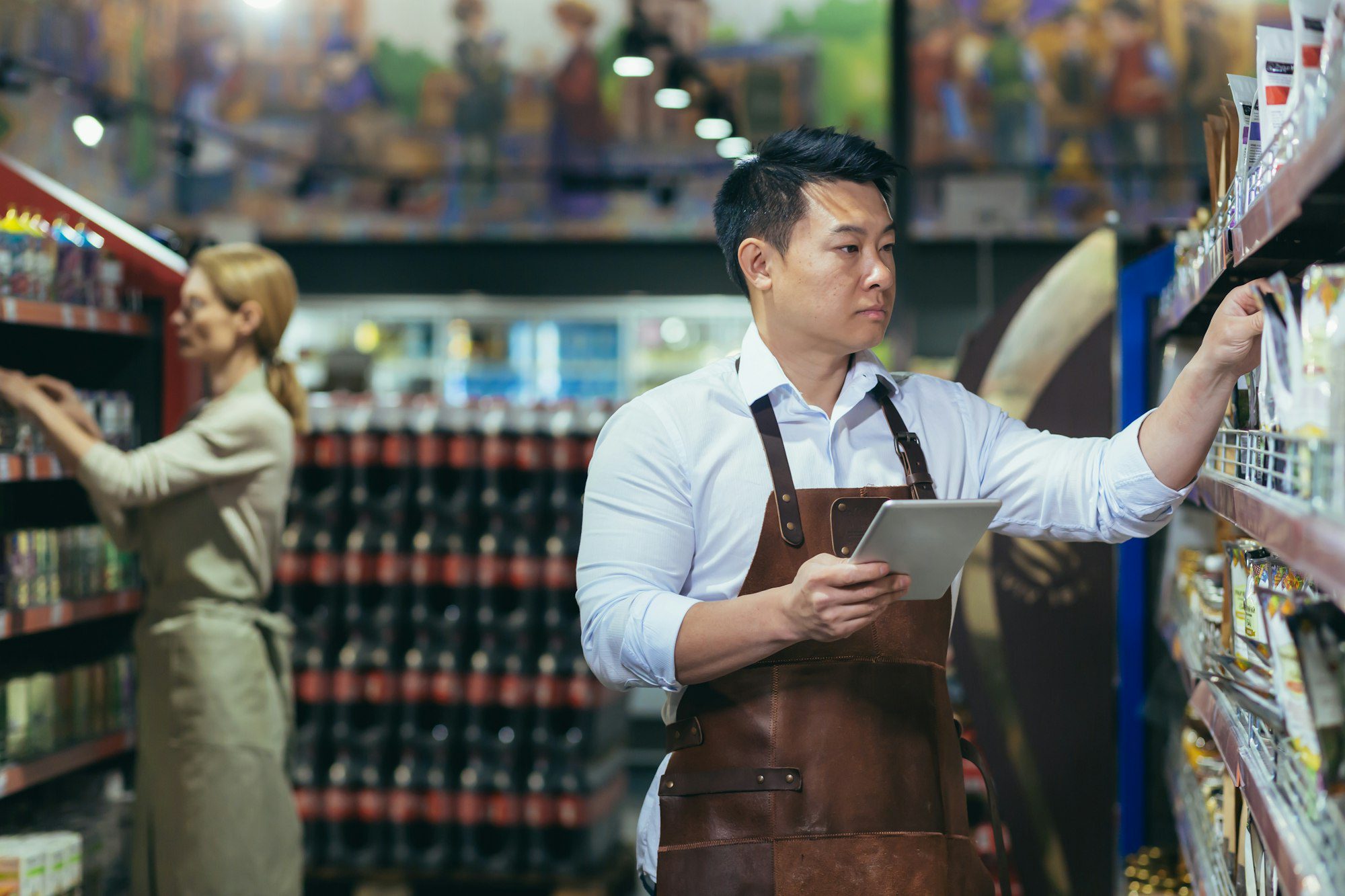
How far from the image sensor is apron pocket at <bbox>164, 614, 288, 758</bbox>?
119 inches

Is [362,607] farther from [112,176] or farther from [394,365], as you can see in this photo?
[112,176]

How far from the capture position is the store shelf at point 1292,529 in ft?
3.26

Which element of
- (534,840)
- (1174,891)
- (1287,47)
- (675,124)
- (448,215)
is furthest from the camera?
(448,215)

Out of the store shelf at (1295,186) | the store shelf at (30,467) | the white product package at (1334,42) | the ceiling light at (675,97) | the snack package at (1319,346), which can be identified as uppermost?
the ceiling light at (675,97)

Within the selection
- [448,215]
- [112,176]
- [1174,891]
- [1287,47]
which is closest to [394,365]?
[448,215]

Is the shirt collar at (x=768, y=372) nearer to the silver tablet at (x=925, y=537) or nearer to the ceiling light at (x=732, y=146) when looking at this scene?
the silver tablet at (x=925, y=537)

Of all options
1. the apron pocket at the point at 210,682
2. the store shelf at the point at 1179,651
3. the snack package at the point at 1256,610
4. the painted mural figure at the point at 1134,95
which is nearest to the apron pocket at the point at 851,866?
the snack package at the point at 1256,610

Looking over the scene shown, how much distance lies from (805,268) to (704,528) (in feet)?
1.36

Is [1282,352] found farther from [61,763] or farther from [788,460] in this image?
[61,763]

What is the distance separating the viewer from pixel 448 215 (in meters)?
10.4

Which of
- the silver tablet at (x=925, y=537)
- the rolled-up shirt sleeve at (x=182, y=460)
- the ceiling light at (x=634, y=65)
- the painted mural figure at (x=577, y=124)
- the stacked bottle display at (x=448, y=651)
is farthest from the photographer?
the painted mural figure at (x=577, y=124)

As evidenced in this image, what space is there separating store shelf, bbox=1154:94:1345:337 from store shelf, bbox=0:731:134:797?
261 centimetres

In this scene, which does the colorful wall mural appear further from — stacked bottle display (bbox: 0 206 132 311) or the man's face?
the man's face

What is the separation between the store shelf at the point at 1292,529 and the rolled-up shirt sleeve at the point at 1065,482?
115 millimetres
